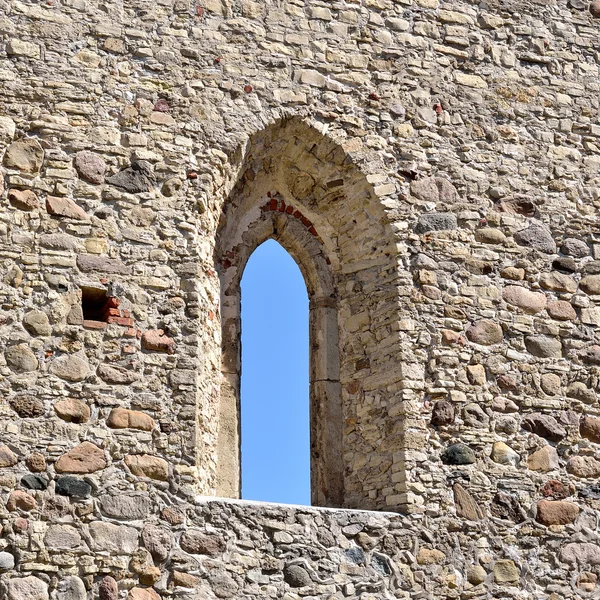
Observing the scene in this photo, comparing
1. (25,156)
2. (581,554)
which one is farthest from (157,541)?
(581,554)

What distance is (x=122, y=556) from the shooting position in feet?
21.3

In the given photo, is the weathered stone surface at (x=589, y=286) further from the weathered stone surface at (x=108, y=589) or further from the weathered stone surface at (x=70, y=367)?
the weathered stone surface at (x=108, y=589)

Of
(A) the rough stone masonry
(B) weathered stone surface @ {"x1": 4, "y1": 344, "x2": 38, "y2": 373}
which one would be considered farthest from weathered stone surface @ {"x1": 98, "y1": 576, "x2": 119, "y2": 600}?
(B) weathered stone surface @ {"x1": 4, "y1": 344, "x2": 38, "y2": 373}

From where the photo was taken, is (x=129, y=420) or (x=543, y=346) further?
(x=543, y=346)

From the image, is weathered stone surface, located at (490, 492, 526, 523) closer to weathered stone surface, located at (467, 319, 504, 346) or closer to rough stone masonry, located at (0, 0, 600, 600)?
rough stone masonry, located at (0, 0, 600, 600)

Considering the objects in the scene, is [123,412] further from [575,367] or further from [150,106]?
[575,367]

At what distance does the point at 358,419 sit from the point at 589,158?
98.2 inches

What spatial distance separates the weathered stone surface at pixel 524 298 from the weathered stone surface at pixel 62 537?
311 cm

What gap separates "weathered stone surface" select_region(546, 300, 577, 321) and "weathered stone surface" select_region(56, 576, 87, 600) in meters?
3.45

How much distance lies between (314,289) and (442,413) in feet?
4.17

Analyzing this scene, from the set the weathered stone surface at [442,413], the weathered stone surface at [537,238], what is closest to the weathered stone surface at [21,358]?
the weathered stone surface at [442,413]

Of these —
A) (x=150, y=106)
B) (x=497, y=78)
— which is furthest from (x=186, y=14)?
(x=497, y=78)

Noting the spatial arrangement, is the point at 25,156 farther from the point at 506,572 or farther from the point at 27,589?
the point at 506,572

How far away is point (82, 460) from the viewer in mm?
6617
